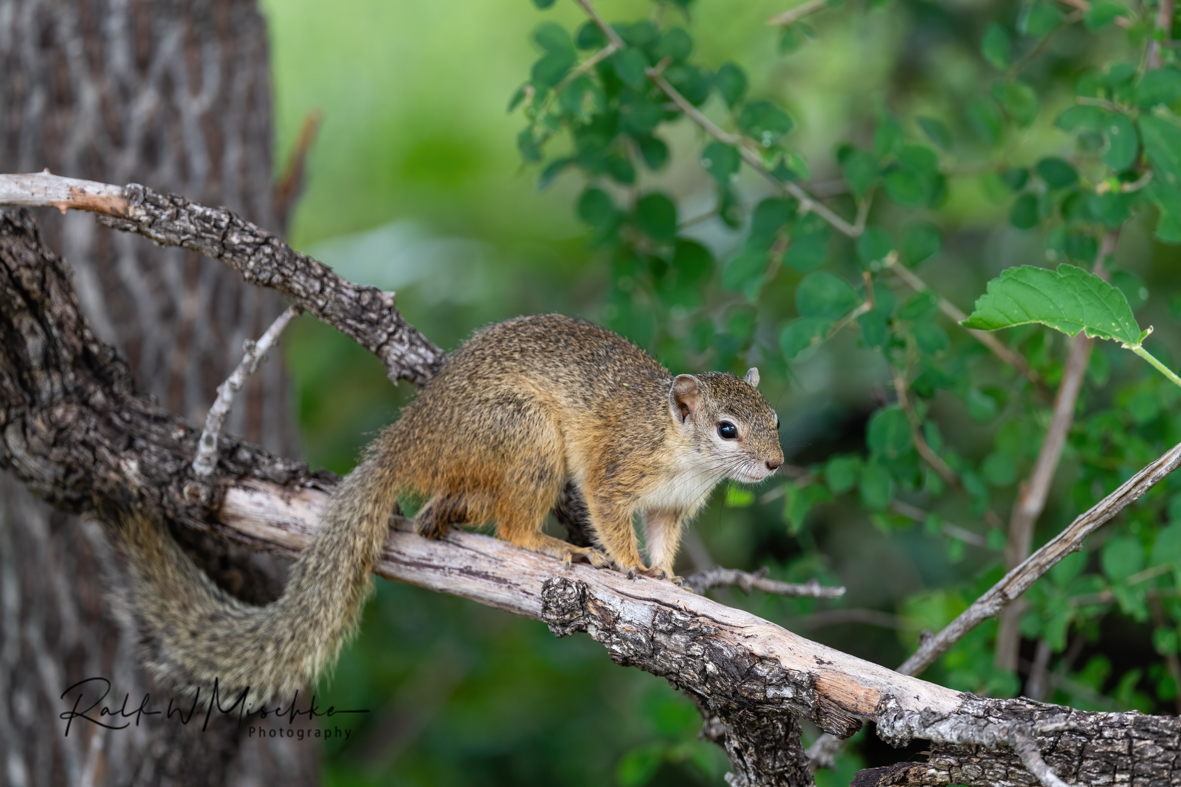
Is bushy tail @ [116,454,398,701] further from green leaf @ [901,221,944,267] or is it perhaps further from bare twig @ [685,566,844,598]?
green leaf @ [901,221,944,267]

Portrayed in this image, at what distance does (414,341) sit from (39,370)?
2.61 ft

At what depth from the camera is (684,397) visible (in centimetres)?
242

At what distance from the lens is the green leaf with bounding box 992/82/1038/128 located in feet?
7.48

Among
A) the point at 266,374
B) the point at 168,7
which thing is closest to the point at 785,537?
the point at 266,374

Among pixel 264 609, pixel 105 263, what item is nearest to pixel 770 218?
pixel 264 609

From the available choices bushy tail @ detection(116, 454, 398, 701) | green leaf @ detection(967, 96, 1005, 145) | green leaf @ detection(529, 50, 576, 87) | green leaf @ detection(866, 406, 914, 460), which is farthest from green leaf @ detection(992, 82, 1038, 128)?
bushy tail @ detection(116, 454, 398, 701)

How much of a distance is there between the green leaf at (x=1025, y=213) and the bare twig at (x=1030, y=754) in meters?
1.37

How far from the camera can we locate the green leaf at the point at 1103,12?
1.95 m

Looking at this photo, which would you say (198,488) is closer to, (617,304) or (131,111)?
(617,304)

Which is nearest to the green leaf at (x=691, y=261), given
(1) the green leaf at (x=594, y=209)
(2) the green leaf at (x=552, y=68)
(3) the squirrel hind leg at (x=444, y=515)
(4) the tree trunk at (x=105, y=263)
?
(1) the green leaf at (x=594, y=209)

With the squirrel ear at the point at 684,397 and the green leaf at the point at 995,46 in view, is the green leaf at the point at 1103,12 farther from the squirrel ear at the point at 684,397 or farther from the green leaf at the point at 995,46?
the squirrel ear at the point at 684,397

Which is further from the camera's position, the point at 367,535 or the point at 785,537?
the point at 785,537

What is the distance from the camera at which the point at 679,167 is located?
536 centimetres

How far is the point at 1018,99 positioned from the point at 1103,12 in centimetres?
33
